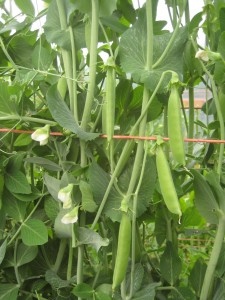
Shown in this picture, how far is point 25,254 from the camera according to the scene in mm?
1082

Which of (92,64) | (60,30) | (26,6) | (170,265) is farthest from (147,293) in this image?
(26,6)

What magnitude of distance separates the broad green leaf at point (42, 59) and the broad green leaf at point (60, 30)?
0.06 meters

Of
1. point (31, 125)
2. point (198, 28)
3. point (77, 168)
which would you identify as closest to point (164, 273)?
point (77, 168)

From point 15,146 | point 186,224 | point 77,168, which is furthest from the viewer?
point 186,224

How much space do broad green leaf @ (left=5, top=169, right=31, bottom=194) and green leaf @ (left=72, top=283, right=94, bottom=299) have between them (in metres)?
0.23

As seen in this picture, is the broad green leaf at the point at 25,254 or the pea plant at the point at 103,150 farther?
the broad green leaf at the point at 25,254

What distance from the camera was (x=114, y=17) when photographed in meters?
1.06

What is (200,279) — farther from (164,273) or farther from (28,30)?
(28,30)

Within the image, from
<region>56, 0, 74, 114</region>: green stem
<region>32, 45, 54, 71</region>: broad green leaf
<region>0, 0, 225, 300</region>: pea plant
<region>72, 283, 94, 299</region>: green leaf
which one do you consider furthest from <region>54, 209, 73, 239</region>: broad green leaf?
<region>32, 45, 54, 71</region>: broad green leaf

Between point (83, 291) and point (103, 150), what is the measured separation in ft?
0.99

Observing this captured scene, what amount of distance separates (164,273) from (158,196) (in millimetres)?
185

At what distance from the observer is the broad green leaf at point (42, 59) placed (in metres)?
1.09

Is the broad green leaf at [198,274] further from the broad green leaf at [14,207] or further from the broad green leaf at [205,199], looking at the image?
the broad green leaf at [14,207]

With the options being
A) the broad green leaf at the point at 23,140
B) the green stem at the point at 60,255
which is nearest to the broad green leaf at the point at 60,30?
the broad green leaf at the point at 23,140
